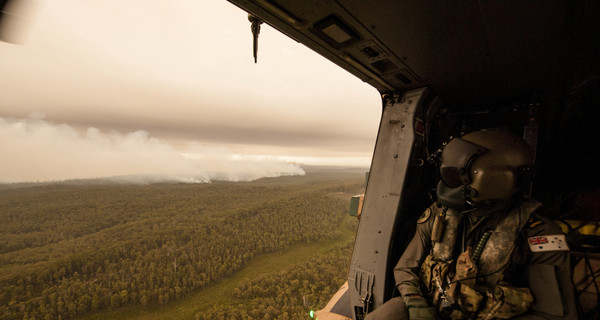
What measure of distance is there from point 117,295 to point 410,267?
55288 mm

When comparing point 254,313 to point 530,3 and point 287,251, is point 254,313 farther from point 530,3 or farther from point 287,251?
point 530,3

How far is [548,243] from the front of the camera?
1.48m

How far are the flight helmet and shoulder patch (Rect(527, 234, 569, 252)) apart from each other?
0.96ft

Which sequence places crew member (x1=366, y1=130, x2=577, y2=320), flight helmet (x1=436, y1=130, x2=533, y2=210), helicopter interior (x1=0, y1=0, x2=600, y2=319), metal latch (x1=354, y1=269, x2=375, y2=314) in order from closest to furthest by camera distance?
helicopter interior (x1=0, y1=0, x2=600, y2=319)
crew member (x1=366, y1=130, x2=577, y2=320)
flight helmet (x1=436, y1=130, x2=533, y2=210)
metal latch (x1=354, y1=269, x2=375, y2=314)

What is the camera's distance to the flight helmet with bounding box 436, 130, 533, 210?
A: 5.29ft

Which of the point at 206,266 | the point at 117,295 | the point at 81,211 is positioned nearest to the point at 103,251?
the point at 117,295

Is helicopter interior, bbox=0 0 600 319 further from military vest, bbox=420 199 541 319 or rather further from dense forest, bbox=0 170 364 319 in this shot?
dense forest, bbox=0 170 364 319

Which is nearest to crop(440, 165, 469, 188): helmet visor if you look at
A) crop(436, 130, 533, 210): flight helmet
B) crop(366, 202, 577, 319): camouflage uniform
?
crop(436, 130, 533, 210): flight helmet

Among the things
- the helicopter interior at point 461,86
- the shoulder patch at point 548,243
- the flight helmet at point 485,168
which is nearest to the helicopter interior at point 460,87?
the helicopter interior at point 461,86

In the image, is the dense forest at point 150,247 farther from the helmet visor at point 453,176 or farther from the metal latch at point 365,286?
the helmet visor at point 453,176

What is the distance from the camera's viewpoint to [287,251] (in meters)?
57.0

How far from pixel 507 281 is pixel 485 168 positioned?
794 mm

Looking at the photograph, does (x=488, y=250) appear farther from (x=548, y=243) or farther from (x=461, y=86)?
(x=461, y=86)

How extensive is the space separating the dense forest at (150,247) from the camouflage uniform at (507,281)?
38.3 metres
